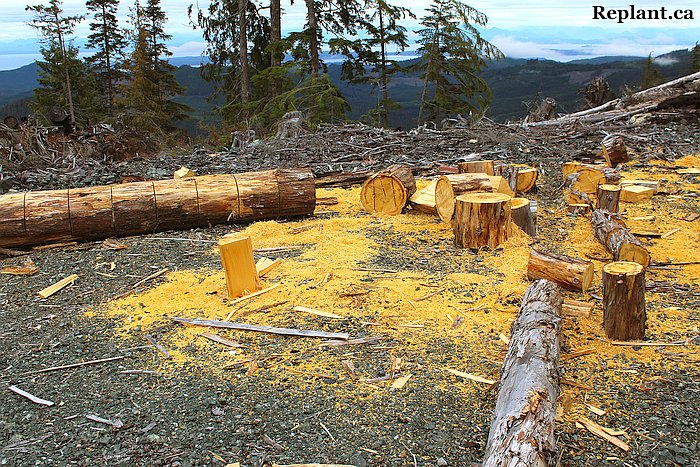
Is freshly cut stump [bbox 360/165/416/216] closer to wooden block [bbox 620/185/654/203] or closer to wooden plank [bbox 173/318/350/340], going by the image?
wooden block [bbox 620/185/654/203]

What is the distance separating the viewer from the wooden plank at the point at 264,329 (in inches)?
154

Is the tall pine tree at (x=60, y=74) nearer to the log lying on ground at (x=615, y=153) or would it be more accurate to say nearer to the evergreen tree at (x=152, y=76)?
the evergreen tree at (x=152, y=76)

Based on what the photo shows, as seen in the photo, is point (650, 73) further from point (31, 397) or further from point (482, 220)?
point (31, 397)

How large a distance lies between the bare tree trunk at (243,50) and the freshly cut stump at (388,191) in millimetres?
14018

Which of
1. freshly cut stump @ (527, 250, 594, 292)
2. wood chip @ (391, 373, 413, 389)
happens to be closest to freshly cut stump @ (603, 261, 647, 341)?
freshly cut stump @ (527, 250, 594, 292)

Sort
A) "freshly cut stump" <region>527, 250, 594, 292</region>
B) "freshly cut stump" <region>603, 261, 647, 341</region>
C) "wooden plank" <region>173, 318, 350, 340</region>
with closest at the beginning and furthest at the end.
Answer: "freshly cut stump" <region>603, 261, 647, 341</region> → "wooden plank" <region>173, 318, 350, 340</region> → "freshly cut stump" <region>527, 250, 594, 292</region>

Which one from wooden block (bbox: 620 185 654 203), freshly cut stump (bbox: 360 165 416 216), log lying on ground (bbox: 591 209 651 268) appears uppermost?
freshly cut stump (bbox: 360 165 416 216)

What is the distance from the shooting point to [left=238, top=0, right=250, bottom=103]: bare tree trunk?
1925 cm

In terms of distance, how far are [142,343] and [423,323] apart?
1997mm

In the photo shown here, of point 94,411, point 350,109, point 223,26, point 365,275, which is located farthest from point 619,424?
point 223,26

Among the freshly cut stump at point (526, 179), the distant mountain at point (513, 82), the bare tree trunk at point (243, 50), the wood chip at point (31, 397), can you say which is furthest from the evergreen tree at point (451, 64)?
the wood chip at point (31, 397)

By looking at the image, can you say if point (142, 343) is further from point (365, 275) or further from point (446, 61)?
point (446, 61)

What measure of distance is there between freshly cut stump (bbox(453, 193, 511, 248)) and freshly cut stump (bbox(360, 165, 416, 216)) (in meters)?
1.40

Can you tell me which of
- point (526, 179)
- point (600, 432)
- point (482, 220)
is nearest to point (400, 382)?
point (600, 432)
